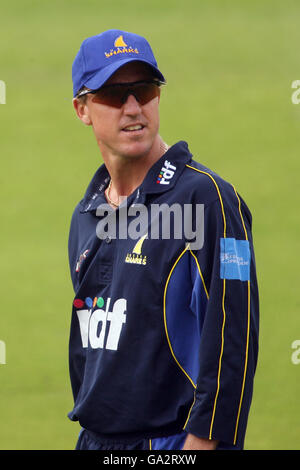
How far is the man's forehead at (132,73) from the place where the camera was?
7.45 feet

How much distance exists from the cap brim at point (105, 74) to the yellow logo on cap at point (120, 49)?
33mm

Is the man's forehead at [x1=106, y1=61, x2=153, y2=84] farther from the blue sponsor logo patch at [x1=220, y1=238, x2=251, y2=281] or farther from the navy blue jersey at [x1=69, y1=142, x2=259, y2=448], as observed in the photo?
the blue sponsor logo patch at [x1=220, y1=238, x2=251, y2=281]

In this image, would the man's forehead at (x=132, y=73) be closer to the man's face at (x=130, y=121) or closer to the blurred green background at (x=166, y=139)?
the man's face at (x=130, y=121)

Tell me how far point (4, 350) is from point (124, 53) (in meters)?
3.52

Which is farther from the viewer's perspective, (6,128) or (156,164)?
(6,128)

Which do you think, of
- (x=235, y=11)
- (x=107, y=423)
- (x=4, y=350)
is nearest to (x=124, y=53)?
(x=107, y=423)

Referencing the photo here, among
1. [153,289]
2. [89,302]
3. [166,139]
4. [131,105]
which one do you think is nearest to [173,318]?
[153,289]

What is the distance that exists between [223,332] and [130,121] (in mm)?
628

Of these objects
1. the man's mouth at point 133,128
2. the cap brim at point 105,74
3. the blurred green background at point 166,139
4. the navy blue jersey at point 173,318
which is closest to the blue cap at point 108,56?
the cap brim at point 105,74

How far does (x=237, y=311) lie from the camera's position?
2012mm

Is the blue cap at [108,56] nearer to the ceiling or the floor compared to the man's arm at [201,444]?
nearer to the ceiling

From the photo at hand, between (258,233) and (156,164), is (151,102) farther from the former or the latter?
(258,233)

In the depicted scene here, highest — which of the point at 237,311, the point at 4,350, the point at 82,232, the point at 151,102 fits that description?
the point at 151,102

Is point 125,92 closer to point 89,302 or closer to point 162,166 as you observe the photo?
point 162,166
